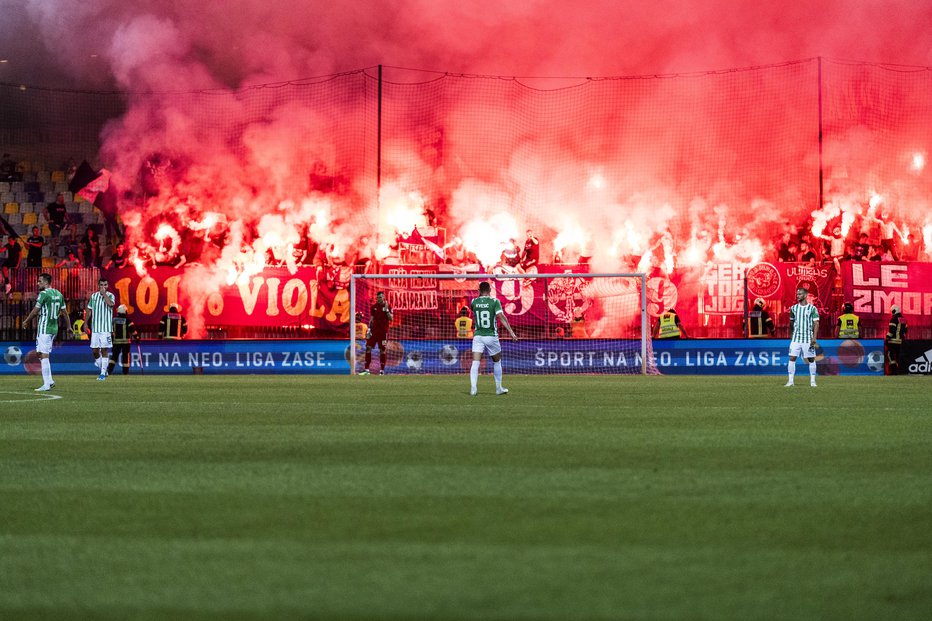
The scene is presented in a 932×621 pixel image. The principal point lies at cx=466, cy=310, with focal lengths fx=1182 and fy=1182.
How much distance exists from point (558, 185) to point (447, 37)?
7.61m

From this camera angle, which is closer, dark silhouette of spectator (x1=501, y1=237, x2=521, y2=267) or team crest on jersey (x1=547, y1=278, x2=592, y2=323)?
team crest on jersey (x1=547, y1=278, x2=592, y2=323)

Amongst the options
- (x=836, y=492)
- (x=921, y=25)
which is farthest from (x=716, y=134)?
(x=836, y=492)

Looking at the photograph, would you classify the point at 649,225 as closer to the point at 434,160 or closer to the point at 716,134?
the point at 716,134

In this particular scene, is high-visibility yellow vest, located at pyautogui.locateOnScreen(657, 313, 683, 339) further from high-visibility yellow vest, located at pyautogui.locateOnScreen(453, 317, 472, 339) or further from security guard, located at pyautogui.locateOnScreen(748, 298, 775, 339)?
high-visibility yellow vest, located at pyautogui.locateOnScreen(453, 317, 472, 339)

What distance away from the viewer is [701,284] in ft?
114

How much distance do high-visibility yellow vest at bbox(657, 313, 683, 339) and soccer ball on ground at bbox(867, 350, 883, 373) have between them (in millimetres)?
4984

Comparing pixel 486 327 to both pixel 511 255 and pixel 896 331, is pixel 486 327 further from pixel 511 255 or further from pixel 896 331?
pixel 511 255

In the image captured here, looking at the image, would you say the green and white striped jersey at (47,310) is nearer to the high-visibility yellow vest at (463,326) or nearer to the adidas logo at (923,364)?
the high-visibility yellow vest at (463,326)

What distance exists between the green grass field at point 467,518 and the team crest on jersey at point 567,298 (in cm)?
2011

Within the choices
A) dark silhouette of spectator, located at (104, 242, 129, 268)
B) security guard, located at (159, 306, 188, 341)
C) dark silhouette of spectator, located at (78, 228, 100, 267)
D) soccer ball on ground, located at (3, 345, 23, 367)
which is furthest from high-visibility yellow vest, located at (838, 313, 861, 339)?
dark silhouette of spectator, located at (78, 228, 100, 267)

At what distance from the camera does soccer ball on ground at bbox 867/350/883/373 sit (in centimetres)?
2986

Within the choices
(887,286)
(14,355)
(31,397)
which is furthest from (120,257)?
(887,286)

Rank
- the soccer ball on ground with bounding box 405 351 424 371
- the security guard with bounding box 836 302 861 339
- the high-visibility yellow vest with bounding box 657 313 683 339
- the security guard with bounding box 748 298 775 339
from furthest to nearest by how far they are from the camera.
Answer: the security guard with bounding box 748 298 775 339
the high-visibility yellow vest with bounding box 657 313 683 339
the security guard with bounding box 836 302 861 339
the soccer ball on ground with bounding box 405 351 424 371

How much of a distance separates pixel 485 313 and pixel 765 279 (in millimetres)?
17146
